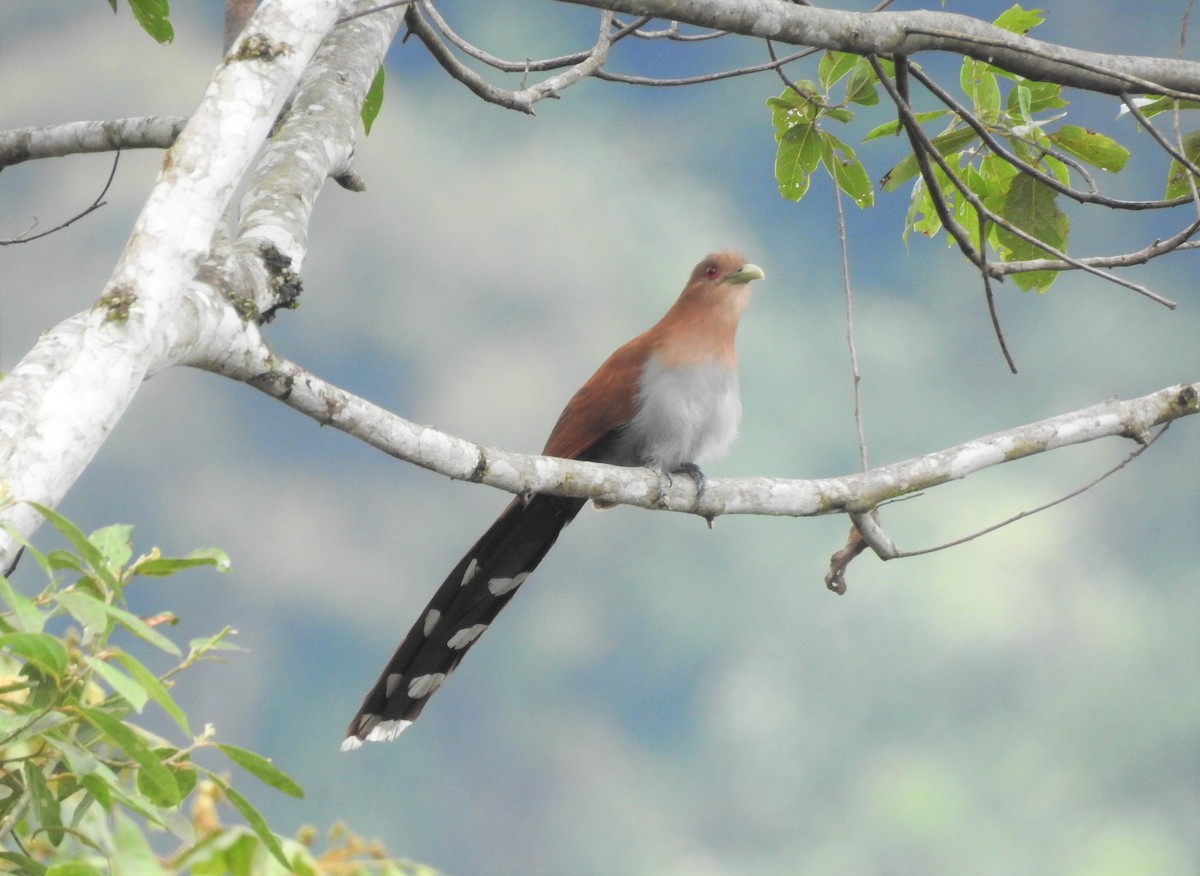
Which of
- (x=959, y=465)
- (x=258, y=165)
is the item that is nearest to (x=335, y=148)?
(x=258, y=165)

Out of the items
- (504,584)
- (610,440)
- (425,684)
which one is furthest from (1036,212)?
(425,684)

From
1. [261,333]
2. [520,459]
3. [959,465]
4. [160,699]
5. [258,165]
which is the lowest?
[160,699]

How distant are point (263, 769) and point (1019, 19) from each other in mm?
2294

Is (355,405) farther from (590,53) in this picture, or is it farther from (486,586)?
(590,53)

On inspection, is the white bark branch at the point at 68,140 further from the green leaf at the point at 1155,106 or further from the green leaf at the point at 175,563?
the green leaf at the point at 1155,106

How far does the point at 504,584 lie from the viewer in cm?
307

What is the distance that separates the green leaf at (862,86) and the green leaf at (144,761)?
2212mm

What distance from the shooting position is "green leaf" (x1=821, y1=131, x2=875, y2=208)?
3.05 m

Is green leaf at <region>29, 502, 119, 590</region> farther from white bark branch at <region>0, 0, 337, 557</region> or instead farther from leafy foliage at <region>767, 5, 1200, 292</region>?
leafy foliage at <region>767, 5, 1200, 292</region>

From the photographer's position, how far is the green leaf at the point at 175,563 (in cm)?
147

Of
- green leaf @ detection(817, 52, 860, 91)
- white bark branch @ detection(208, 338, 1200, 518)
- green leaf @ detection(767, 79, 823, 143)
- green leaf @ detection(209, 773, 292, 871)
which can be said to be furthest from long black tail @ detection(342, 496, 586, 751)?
green leaf @ detection(209, 773, 292, 871)

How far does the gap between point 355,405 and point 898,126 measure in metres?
1.37

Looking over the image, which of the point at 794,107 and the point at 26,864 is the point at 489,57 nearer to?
the point at 794,107

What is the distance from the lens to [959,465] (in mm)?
2795
